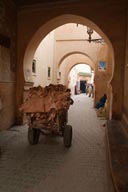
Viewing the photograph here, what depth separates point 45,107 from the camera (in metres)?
3.93

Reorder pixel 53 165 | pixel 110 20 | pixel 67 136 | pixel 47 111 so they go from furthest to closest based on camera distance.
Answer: pixel 110 20
pixel 67 136
pixel 47 111
pixel 53 165

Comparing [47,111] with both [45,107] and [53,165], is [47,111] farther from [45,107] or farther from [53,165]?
[53,165]

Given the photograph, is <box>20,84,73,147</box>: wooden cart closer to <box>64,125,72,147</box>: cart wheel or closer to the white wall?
<box>64,125,72,147</box>: cart wheel

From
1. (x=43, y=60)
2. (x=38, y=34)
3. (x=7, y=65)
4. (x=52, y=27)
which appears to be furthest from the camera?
(x=43, y=60)

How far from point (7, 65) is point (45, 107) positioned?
6.56 ft

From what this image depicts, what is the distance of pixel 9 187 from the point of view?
251cm

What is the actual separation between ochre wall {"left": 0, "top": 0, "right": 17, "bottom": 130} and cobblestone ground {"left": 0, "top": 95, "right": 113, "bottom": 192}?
0.69m

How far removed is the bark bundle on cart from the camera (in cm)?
388

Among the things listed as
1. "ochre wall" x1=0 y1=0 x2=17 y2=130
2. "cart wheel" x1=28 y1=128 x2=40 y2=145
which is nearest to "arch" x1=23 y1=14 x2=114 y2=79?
"ochre wall" x1=0 y1=0 x2=17 y2=130

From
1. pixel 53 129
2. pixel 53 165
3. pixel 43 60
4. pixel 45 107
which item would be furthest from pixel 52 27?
pixel 53 165

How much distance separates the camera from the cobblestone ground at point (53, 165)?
8.41ft

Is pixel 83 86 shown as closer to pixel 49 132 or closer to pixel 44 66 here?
pixel 44 66

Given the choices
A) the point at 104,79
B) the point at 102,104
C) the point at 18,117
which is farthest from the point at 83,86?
the point at 18,117

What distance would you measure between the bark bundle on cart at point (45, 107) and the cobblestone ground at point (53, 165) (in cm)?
54
